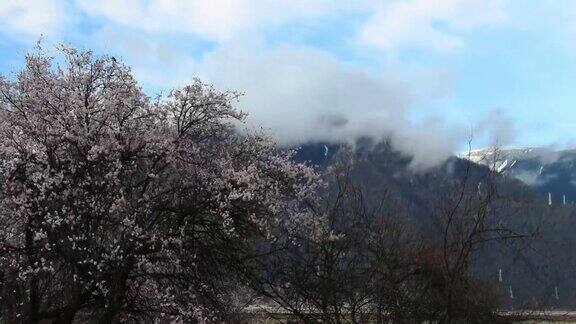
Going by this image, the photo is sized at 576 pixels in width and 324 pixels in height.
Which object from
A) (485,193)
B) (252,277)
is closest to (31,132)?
(252,277)

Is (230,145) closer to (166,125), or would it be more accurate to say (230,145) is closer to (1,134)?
(166,125)

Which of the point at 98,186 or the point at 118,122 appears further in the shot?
the point at 118,122

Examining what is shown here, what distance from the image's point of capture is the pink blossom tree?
55.5ft

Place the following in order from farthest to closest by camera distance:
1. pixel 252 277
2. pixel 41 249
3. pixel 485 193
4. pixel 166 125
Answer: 1. pixel 166 125
2. pixel 252 277
3. pixel 41 249
4. pixel 485 193

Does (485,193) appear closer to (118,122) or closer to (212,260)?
(212,260)

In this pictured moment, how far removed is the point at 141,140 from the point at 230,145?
3.29 meters

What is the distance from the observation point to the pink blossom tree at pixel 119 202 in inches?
666

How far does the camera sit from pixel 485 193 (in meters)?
12.8

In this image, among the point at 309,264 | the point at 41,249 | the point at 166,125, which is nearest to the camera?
the point at 309,264

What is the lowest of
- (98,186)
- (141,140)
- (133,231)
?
(133,231)

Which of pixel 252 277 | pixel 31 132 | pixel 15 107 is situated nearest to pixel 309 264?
pixel 252 277

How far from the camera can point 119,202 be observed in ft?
54.9

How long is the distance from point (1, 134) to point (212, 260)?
20.9ft

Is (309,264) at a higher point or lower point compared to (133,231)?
lower
